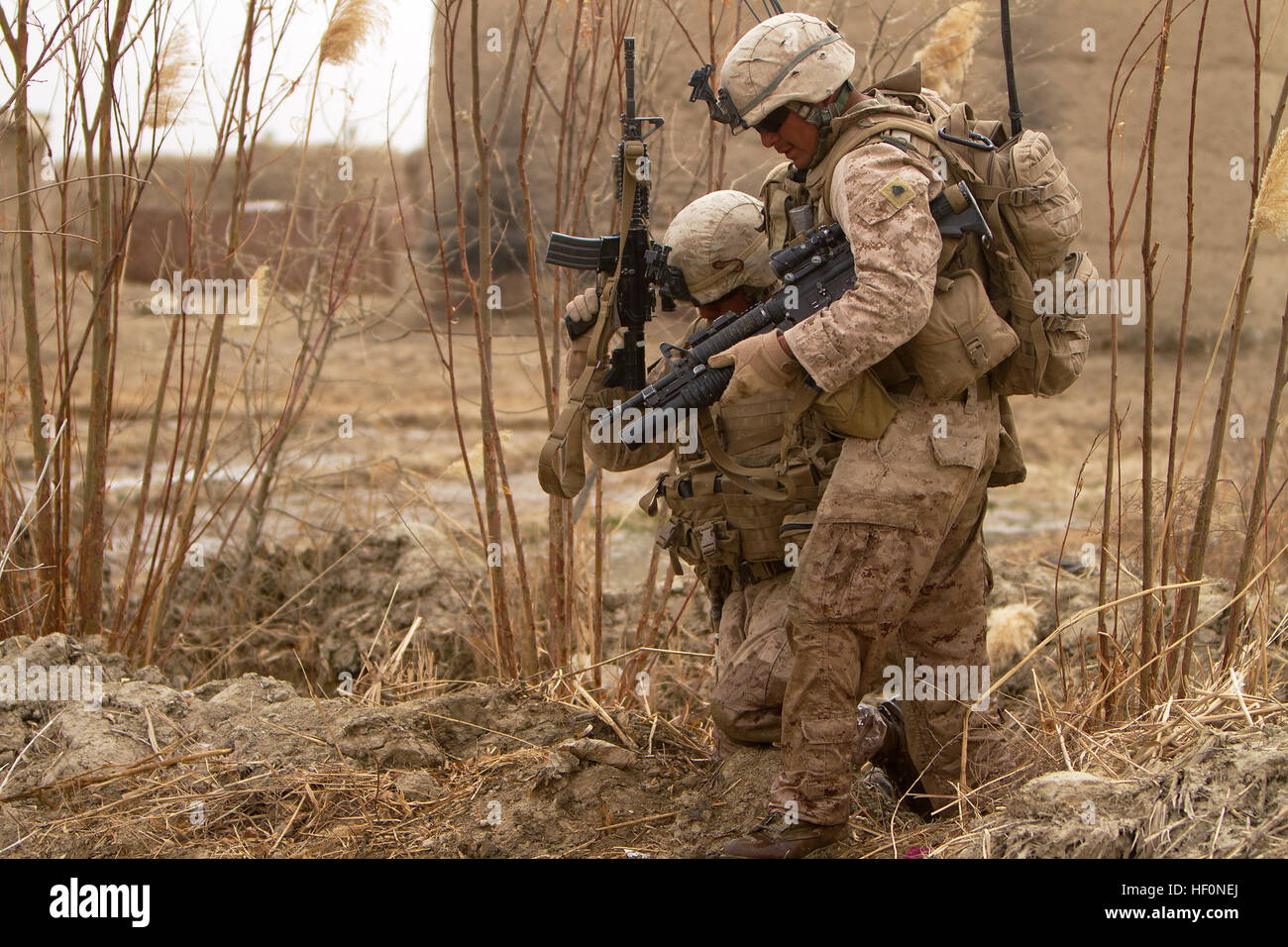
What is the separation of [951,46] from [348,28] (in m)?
1.97

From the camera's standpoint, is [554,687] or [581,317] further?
[554,687]

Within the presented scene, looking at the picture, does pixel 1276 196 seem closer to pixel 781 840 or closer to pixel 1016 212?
pixel 1016 212

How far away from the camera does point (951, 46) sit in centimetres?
405

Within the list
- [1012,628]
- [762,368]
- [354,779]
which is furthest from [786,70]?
[1012,628]

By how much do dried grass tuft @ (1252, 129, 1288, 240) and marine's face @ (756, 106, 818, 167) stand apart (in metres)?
1.05

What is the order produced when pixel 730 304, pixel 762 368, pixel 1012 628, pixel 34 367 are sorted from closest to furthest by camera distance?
pixel 762 368
pixel 730 304
pixel 34 367
pixel 1012 628

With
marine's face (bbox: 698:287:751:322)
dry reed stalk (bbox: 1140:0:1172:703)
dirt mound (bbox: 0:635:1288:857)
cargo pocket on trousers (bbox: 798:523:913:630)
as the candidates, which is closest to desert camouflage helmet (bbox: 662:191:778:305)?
marine's face (bbox: 698:287:751:322)

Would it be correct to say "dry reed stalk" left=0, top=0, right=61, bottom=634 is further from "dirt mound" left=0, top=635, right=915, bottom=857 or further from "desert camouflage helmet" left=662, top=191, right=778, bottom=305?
"desert camouflage helmet" left=662, top=191, right=778, bottom=305

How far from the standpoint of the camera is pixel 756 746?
3.10 m

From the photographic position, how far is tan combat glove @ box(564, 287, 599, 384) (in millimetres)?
3115
